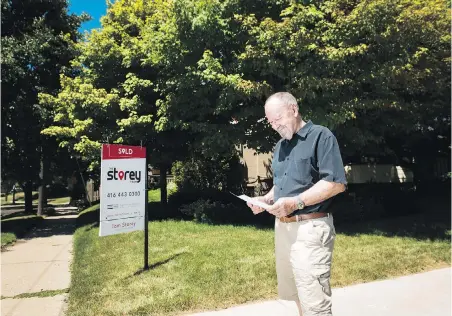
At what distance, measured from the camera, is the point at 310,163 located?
107 inches

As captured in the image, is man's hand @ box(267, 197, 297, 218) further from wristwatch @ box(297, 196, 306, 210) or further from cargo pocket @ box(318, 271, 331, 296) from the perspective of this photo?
cargo pocket @ box(318, 271, 331, 296)

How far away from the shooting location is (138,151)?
6383mm

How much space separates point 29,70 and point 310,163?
12.4 metres

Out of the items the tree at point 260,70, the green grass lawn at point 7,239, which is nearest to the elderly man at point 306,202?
the tree at point 260,70

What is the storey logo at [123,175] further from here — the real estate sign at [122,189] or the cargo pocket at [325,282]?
the cargo pocket at [325,282]

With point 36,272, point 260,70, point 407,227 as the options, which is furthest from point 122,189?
point 407,227

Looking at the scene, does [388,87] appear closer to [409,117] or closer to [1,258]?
[409,117]

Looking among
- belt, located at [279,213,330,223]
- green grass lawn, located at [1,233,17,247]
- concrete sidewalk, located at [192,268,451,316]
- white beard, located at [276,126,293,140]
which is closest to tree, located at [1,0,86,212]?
green grass lawn, located at [1,233,17,247]

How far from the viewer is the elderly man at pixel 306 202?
261 centimetres

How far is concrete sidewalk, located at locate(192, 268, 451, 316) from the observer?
14.5 feet

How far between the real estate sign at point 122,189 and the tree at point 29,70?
759cm

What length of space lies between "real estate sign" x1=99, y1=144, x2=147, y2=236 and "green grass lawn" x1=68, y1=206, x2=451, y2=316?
75 centimetres

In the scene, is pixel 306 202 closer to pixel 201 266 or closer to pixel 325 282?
pixel 325 282

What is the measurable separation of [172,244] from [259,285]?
3309 mm
